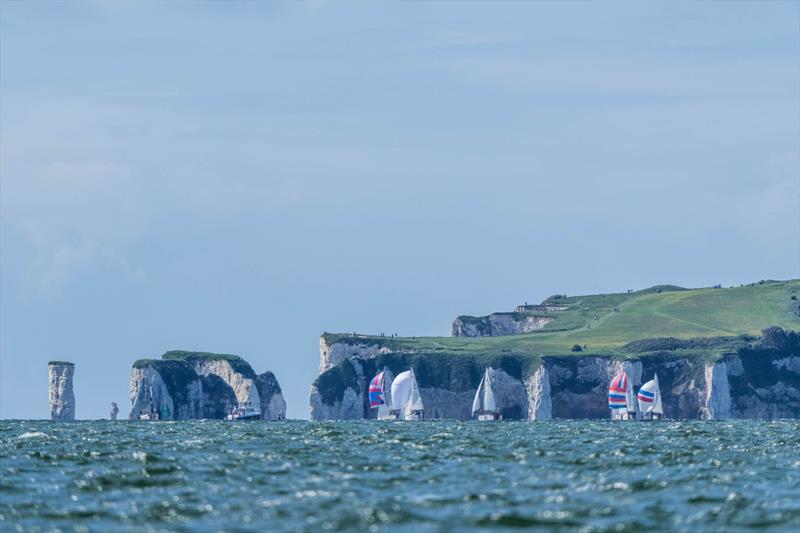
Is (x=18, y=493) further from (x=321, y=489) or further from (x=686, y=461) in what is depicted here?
(x=686, y=461)

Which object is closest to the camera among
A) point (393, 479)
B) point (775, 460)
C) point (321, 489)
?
point (321, 489)

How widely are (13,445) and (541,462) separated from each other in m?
29.6

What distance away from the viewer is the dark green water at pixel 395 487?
4769 centimetres

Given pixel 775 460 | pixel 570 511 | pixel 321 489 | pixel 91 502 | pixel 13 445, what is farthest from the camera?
pixel 13 445

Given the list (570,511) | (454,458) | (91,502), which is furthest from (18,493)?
(454,458)

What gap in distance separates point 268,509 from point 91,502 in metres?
6.36

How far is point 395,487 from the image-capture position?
191 ft

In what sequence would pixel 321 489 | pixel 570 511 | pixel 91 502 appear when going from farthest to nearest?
pixel 321 489
pixel 91 502
pixel 570 511

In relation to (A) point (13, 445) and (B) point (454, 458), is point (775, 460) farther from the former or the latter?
(A) point (13, 445)

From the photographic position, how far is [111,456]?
75062 millimetres

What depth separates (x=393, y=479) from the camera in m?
61.6

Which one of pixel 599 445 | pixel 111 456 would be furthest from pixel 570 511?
pixel 599 445

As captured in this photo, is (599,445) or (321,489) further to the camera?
(599,445)

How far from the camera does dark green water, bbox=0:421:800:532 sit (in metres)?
47.7
